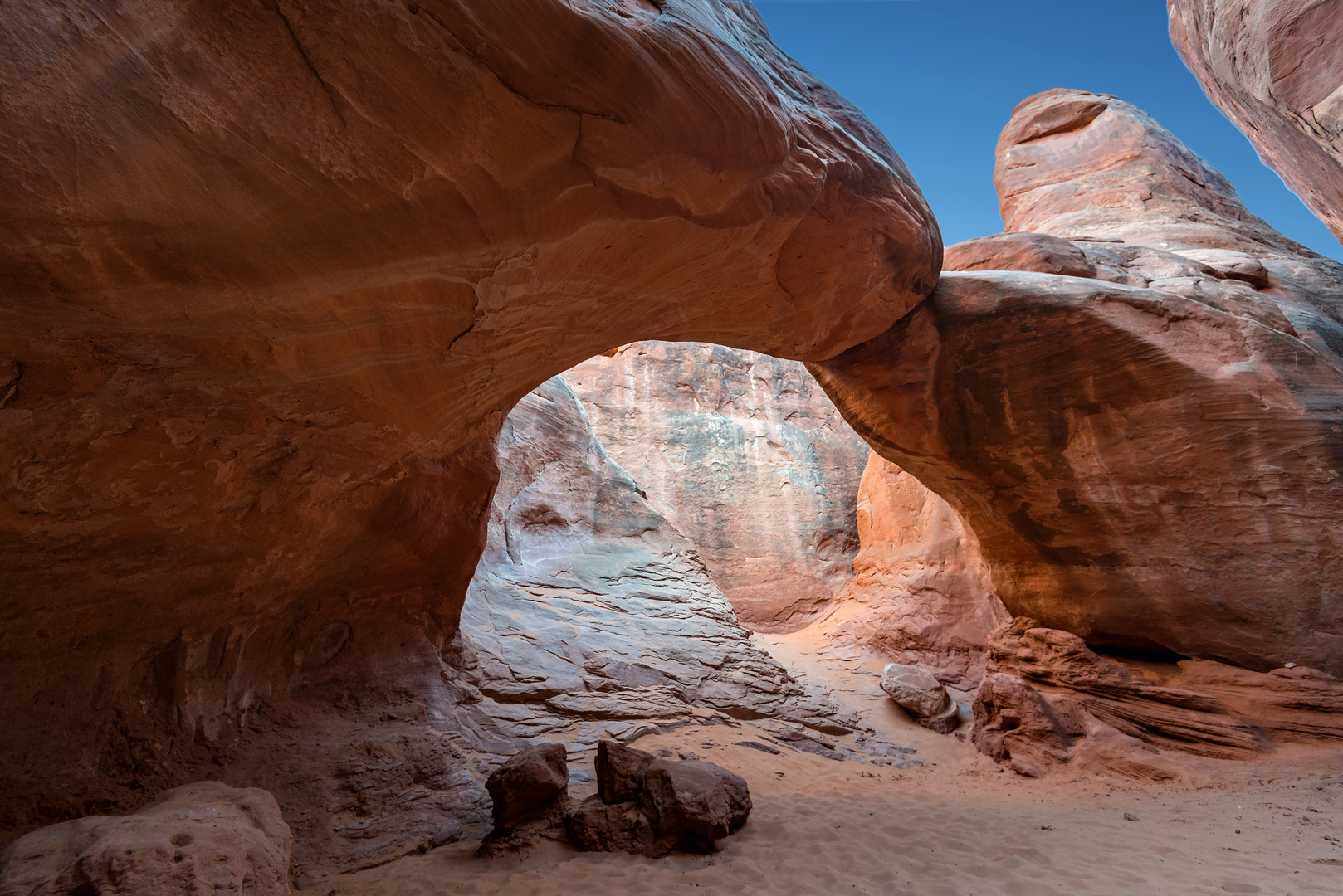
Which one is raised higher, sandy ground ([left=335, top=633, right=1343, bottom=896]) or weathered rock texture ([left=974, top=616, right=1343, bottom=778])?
weathered rock texture ([left=974, top=616, right=1343, bottom=778])

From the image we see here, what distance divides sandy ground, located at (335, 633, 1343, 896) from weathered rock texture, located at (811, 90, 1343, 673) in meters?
1.51

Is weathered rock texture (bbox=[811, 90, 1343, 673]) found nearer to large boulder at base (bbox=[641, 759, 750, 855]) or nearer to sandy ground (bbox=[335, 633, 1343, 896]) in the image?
sandy ground (bbox=[335, 633, 1343, 896])

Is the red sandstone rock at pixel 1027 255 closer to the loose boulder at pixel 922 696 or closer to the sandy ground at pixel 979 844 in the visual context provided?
the sandy ground at pixel 979 844

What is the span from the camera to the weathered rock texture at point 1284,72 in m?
4.45

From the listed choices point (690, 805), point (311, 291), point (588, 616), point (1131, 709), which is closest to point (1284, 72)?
point (1131, 709)

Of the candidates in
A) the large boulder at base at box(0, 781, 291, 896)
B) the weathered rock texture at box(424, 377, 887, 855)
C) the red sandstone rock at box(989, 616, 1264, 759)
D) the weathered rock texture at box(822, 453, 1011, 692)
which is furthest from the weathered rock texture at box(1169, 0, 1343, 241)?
the large boulder at base at box(0, 781, 291, 896)

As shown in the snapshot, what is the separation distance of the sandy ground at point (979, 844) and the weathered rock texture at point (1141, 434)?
4.95 feet

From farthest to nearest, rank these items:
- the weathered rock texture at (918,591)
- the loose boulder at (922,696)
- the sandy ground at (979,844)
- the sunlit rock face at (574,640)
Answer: the weathered rock texture at (918,591) → the loose boulder at (922,696) → the sunlit rock face at (574,640) → the sandy ground at (979,844)

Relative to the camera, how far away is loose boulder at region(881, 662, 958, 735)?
8.46 meters

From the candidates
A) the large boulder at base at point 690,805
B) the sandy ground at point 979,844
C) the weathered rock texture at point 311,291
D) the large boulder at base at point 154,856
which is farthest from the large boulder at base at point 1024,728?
the large boulder at base at point 154,856

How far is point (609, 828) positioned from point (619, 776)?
34 cm

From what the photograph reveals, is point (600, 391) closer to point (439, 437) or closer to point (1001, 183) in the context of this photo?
point (1001, 183)

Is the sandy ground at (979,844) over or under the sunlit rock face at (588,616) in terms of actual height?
under

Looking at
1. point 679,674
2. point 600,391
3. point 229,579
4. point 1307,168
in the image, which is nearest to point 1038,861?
point 679,674
